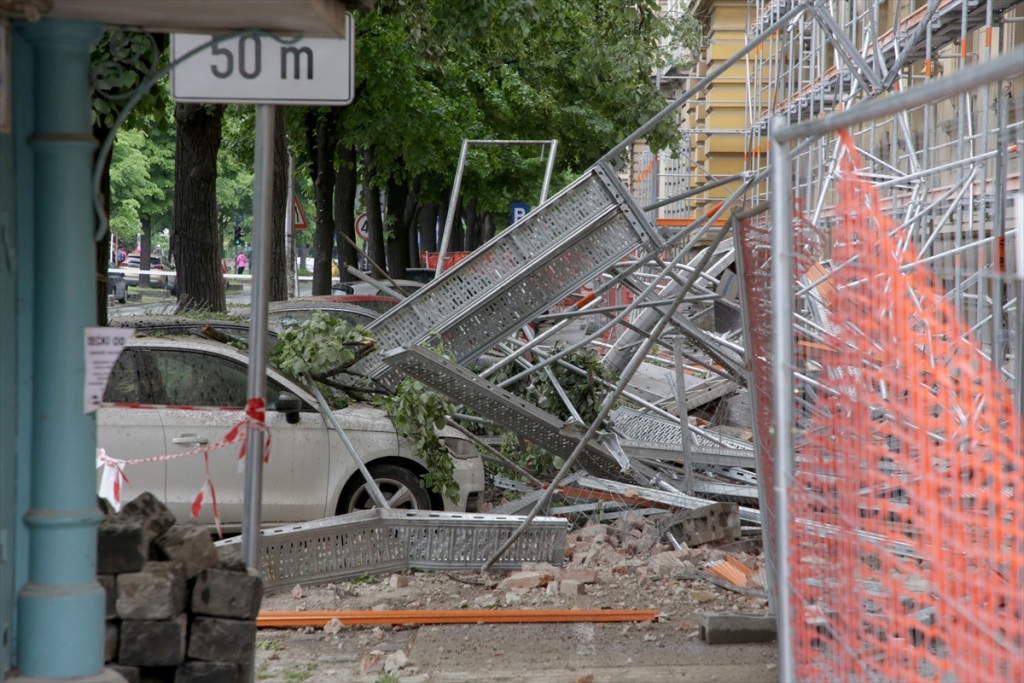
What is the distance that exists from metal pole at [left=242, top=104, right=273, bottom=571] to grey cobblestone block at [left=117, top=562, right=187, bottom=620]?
422mm

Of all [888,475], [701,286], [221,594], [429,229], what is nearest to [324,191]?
[701,286]

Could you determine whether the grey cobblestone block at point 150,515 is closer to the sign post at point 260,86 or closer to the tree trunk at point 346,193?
the sign post at point 260,86

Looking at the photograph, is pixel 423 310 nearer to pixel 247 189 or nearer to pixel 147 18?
pixel 147 18

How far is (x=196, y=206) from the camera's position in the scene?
14484 mm

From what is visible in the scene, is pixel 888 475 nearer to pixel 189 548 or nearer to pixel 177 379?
pixel 189 548

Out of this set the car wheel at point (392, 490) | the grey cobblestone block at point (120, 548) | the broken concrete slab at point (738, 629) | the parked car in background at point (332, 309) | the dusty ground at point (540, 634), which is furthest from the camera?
the parked car in background at point (332, 309)

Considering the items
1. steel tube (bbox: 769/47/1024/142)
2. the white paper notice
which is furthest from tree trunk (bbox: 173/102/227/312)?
steel tube (bbox: 769/47/1024/142)

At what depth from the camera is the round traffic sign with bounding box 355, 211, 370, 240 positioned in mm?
30562

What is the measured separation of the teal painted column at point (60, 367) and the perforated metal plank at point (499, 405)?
408cm

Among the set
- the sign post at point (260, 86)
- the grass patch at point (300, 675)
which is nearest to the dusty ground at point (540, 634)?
the grass patch at point (300, 675)

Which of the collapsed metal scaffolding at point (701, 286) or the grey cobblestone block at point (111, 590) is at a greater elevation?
the collapsed metal scaffolding at point (701, 286)

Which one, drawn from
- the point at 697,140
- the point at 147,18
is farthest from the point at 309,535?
the point at 697,140

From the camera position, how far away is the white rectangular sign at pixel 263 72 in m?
4.84

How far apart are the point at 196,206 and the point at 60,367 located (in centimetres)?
1081
